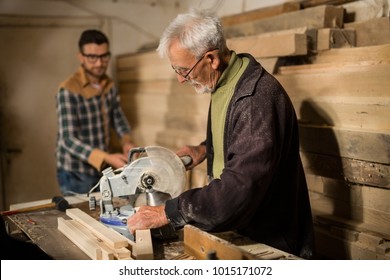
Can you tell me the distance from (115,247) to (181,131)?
6.61 feet

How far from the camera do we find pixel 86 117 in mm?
3539

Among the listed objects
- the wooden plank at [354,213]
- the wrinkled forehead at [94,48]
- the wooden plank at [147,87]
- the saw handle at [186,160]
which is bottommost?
the wooden plank at [354,213]

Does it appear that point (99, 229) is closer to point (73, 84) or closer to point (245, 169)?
point (245, 169)

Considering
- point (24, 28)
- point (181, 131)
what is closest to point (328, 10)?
point (181, 131)

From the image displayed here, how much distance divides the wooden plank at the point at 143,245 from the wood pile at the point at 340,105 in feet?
3.52

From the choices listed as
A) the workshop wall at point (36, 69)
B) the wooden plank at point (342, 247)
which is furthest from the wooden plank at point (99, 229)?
the workshop wall at point (36, 69)

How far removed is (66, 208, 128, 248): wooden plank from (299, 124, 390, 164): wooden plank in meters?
1.18

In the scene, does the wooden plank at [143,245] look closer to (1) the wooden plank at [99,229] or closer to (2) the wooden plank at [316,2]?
(1) the wooden plank at [99,229]

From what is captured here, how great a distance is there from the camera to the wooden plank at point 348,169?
2104 millimetres

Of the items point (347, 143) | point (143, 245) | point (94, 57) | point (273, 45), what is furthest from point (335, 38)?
point (94, 57)

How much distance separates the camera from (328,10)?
2805 mm

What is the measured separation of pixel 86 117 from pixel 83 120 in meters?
0.03

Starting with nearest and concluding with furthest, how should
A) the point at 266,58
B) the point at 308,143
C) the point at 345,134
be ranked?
the point at 345,134 → the point at 308,143 → the point at 266,58

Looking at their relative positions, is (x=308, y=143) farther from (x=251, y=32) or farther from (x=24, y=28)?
(x=24, y=28)
